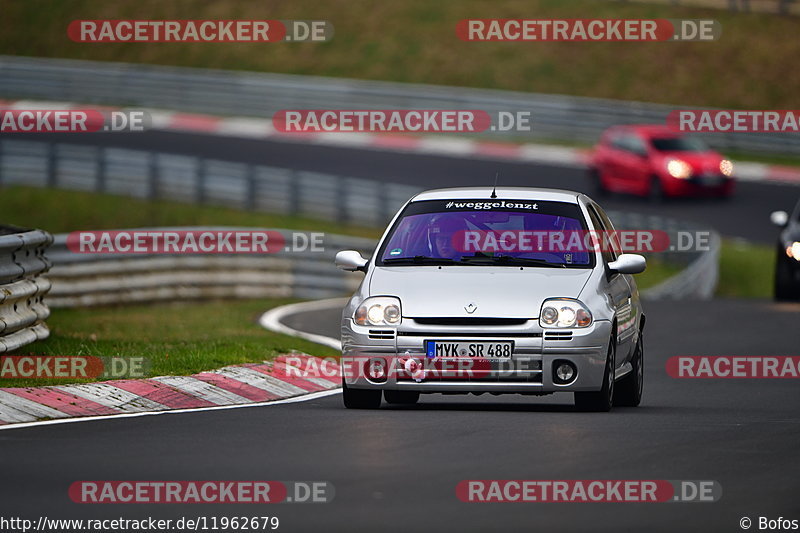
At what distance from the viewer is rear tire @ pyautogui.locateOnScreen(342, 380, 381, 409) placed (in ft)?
39.9

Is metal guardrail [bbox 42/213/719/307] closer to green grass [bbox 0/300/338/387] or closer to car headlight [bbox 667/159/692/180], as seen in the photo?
green grass [bbox 0/300/338/387]

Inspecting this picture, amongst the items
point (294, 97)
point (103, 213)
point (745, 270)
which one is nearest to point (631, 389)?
point (103, 213)

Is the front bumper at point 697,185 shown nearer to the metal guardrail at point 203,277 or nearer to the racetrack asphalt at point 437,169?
the racetrack asphalt at point 437,169

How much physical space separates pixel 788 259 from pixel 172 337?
391 inches

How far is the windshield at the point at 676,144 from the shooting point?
4003cm

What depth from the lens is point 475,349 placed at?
1167 centimetres

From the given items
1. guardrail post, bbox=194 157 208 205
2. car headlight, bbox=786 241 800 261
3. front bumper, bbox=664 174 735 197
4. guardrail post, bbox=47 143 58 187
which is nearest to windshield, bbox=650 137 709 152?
front bumper, bbox=664 174 735 197

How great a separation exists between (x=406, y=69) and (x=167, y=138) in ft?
35.1

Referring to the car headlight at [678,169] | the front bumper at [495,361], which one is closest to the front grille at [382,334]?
the front bumper at [495,361]

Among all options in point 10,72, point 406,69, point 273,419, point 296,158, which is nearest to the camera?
point 273,419

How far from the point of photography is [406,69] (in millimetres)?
53156

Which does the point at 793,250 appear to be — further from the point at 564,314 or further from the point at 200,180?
the point at 200,180

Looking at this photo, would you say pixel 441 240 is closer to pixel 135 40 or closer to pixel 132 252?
pixel 132 252

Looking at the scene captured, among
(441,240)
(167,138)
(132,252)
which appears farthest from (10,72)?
(441,240)
